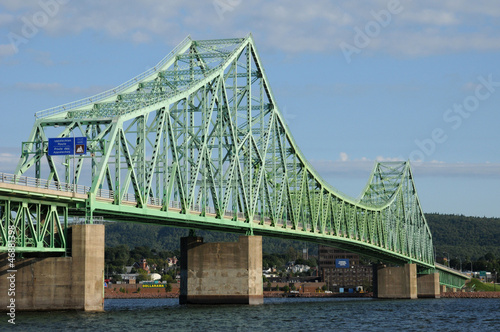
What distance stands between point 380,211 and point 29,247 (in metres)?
111

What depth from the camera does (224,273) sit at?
9212cm

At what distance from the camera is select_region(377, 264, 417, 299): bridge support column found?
519ft

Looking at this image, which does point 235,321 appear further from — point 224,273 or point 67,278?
point 224,273

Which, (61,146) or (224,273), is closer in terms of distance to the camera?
(61,146)

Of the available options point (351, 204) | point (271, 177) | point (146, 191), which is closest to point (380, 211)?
point (351, 204)

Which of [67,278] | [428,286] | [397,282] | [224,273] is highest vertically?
[224,273]

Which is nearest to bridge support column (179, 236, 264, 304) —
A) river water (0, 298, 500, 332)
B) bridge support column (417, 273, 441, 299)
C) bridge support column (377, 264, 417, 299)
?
river water (0, 298, 500, 332)

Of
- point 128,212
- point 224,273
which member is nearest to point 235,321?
point 128,212

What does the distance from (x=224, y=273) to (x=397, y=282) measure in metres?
75.6

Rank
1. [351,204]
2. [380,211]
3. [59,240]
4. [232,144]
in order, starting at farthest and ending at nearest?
1. [380,211]
2. [351,204]
3. [232,144]
4. [59,240]

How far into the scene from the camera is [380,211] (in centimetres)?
16612

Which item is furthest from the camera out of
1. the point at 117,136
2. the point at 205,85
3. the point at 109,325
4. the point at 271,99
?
the point at 271,99

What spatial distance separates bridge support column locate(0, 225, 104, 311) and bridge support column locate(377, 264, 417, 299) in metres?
100

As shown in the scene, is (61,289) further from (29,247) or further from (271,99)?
(271,99)
